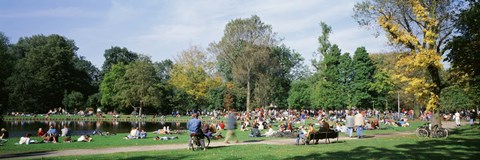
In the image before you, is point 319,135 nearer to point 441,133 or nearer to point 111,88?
point 441,133

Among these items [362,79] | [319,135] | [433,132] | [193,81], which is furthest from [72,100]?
[433,132]

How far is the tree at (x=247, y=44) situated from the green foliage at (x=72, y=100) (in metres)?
28.5

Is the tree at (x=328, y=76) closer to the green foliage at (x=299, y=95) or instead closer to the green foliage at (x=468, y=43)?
the green foliage at (x=299, y=95)

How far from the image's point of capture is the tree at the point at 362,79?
201 feet

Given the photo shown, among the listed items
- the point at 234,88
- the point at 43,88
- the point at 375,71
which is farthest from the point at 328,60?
the point at 43,88

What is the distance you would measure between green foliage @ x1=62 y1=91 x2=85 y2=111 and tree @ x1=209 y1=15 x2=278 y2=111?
28.5m

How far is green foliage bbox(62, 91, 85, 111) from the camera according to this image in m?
69.7

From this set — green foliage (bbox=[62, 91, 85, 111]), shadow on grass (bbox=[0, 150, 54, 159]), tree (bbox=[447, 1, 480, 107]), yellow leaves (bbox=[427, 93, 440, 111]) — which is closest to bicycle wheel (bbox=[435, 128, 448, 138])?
yellow leaves (bbox=[427, 93, 440, 111])

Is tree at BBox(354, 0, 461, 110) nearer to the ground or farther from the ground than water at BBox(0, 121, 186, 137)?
farther from the ground

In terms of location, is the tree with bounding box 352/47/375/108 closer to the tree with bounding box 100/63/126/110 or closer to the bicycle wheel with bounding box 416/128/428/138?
the bicycle wheel with bounding box 416/128/428/138

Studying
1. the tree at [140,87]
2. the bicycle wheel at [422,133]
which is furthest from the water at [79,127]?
the bicycle wheel at [422,133]

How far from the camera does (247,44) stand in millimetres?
58812

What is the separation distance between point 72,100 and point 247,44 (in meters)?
33.2

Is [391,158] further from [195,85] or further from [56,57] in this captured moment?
[56,57]
